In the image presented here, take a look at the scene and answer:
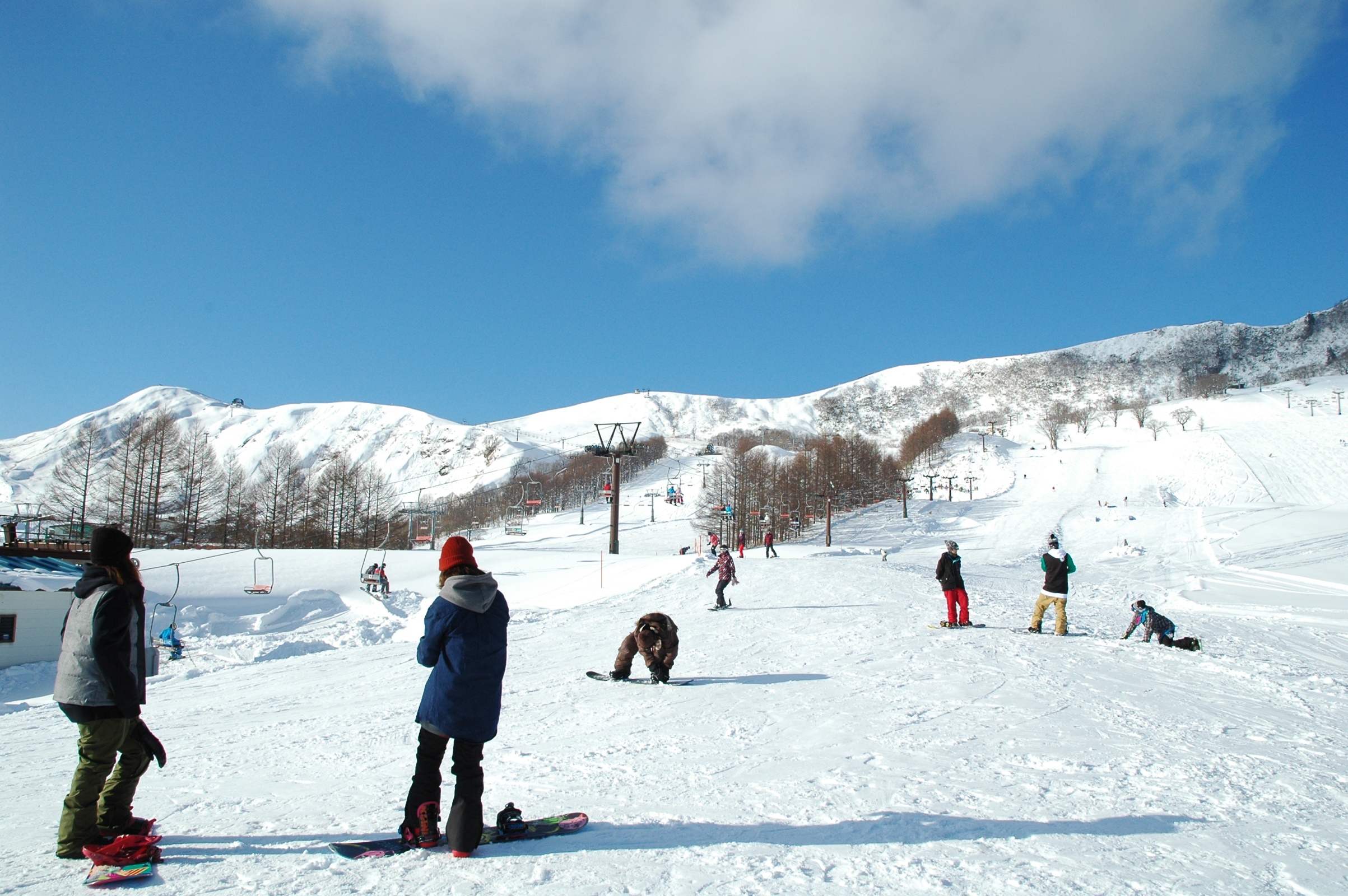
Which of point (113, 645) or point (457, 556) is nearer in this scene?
point (113, 645)

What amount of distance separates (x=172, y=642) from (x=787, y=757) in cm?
1568

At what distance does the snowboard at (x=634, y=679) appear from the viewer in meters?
9.06

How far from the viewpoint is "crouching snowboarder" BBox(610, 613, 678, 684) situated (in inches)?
348

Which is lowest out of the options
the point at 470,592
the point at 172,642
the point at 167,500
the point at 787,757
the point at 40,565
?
the point at 172,642

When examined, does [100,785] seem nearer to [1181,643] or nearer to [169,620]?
[1181,643]

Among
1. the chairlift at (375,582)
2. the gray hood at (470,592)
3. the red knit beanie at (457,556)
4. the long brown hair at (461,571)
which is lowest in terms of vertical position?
the chairlift at (375,582)

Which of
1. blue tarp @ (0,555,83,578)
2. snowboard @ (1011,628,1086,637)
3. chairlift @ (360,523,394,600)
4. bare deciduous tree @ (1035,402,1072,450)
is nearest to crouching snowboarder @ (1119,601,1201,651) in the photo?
snowboard @ (1011,628,1086,637)

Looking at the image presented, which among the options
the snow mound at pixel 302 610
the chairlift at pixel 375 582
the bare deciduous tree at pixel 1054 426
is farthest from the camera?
the bare deciduous tree at pixel 1054 426

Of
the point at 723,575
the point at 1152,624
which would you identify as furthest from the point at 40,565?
the point at 1152,624

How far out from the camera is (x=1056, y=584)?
12062 millimetres

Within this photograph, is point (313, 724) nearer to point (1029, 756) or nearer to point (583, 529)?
point (1029, 756)

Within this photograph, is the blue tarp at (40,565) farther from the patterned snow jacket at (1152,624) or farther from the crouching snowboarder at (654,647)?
the patterned snow jacket at (1152,624)

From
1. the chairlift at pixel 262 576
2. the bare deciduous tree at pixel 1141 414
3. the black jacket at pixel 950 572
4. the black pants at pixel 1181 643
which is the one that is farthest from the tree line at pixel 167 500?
the bare deciduous tree at pixel 1141 414

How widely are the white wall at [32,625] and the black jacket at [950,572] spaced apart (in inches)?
754
